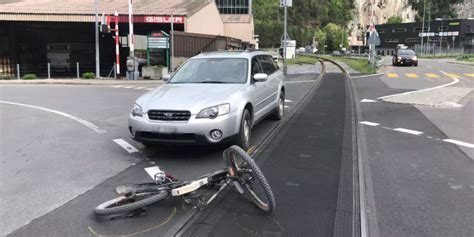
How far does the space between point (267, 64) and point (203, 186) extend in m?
5.40

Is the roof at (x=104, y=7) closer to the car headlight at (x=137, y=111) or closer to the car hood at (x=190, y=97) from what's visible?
the car hood at (x=190, y=97)

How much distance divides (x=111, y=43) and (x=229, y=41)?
9.48 meters

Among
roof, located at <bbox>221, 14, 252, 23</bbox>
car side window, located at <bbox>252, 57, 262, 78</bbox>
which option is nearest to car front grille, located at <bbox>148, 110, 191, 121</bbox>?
car side window, located at <bbox>252, 57, 262, 78</bbox>

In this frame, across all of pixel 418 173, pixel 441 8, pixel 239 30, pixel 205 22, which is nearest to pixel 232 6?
pixel 239 30

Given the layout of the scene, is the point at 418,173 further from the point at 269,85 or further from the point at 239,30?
the point at 239,30

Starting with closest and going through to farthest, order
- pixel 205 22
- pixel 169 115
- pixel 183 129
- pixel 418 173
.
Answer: pixel 418 173
pixel 183 129
pixel 169 115
pixel 205 22

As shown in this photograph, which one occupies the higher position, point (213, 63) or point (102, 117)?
point (213, 63)

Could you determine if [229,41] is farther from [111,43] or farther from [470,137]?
[470,137]

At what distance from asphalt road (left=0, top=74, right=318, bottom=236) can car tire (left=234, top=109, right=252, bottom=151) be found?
1.32ft

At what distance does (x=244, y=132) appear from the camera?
739 centimetres

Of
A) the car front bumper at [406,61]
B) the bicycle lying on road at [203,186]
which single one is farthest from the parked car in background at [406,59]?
the bicycle lying on road at [203,186]

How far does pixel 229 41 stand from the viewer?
3788 cm

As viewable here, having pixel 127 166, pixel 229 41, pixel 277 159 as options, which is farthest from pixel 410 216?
pixel 229 41

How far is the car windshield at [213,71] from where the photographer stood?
8227 millimetres
